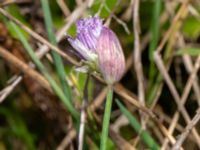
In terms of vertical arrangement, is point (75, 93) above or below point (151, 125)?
above

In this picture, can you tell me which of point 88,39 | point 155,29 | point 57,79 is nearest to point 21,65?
point 57,79

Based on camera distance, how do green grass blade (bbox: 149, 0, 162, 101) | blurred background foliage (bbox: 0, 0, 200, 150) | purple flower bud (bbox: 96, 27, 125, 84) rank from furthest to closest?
blurred background foliage (bbox: 0, 0, 200, 150) < green grass blade (bbox: 149, 0, 162, 101) < purple flower bud (bbox: 96, 27, 125, 84)

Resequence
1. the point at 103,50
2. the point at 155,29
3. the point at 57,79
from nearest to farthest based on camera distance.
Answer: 1. the point at 103,50
2. the point at 155,29
3. the point at 57,79

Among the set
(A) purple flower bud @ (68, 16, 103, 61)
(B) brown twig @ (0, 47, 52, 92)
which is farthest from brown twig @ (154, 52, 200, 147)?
(A) purple flower bud @ (68, 16, 103, 61)

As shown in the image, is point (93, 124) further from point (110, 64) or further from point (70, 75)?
point (110, 64)

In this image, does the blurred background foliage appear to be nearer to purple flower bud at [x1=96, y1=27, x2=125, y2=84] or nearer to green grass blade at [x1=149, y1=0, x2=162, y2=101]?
green grass blade at [x1=149, y1=0, x2=162, y2=101]

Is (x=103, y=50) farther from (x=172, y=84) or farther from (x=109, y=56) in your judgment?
(x=172, y=84)

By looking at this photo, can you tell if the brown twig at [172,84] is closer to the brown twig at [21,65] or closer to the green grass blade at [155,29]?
the green grass blade at [155,29]

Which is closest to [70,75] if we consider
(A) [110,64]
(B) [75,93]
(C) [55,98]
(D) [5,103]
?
(B) [75,93]
